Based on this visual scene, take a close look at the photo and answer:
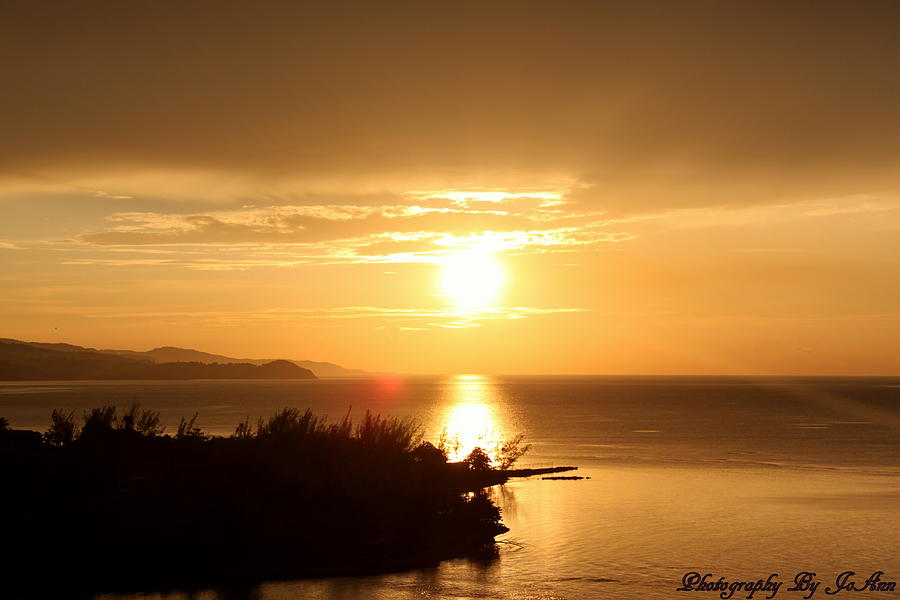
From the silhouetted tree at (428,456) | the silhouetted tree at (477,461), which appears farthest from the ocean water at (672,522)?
the silhouetted tree at (428,456)

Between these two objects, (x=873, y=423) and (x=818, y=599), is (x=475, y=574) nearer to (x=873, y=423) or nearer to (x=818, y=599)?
(x=818, y=599)

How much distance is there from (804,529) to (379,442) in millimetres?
26386

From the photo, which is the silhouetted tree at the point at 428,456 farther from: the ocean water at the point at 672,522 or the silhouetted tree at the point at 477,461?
the silhouetted tree at the point at 477,461

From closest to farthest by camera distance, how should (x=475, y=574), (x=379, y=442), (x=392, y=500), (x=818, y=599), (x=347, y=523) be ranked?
(x=818, y=599)
(x=475, y=574)
(x=347, y=523)
(x=392, y=500)
(x=379, y=442)

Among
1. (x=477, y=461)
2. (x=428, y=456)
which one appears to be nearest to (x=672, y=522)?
(x=428, y=456)

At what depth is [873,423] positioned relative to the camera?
146 meters

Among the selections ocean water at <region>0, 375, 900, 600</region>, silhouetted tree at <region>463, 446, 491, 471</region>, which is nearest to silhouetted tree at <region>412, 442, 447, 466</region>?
ocean water at <region>0, 375, 900, 600</region>

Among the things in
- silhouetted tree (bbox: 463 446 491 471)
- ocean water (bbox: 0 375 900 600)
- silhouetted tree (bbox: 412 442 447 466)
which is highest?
silhouetted tree (bbox: 412 442 447 466)

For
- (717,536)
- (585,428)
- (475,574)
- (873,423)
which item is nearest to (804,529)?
(717,536)

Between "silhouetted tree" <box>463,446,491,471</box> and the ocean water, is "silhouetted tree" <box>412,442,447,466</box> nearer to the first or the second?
the ocean water

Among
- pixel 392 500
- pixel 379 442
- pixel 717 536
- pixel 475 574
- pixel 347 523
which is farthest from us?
pixel 379 442

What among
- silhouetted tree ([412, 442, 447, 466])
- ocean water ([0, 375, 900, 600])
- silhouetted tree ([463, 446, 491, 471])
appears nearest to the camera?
ocean water ([0, 375, 900, 600])

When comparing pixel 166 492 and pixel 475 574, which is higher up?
pixel 166 492

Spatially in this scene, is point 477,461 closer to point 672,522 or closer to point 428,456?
point 428,456
